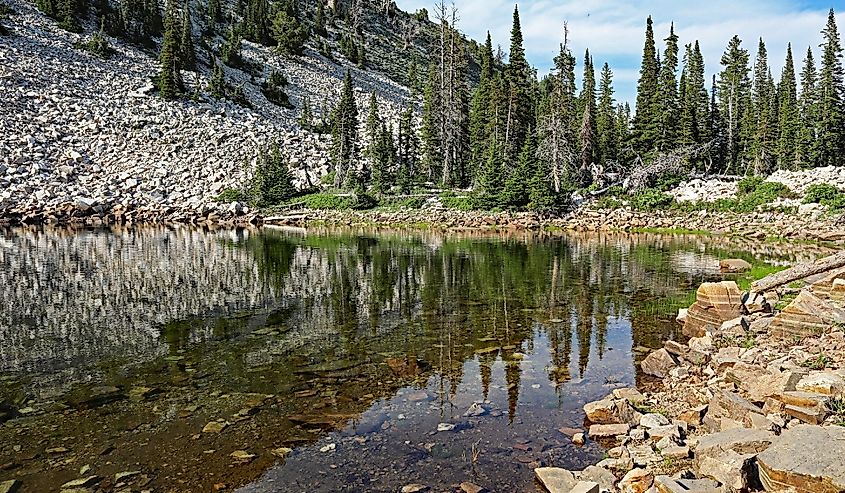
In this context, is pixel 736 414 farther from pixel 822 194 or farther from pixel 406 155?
pixel 406 155

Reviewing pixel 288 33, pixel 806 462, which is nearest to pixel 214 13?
pixel 288 33

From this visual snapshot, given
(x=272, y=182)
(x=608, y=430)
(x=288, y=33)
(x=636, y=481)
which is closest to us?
(x=636, y=481)

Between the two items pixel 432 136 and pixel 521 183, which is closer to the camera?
pixel 521 183

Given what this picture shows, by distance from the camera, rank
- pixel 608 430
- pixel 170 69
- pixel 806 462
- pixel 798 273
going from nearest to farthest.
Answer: pixel 806 462 → pixel 608 430 → pixel 798 273 → pixel 170 69

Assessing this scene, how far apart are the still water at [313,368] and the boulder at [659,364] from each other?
335mm

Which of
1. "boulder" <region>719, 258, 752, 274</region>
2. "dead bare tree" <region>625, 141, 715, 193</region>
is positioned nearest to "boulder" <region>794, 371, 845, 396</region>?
"boulder" <region>719, 258, 752, 274</region>

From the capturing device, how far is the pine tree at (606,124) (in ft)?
210

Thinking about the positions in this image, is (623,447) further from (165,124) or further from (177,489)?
(165,124)

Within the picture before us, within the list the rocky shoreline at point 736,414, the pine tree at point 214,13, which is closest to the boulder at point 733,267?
the rocky shoreline at point 736,414

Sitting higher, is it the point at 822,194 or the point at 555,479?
the point at 822,194

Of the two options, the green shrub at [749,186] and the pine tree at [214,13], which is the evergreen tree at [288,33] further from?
the green shrub at [749,186]

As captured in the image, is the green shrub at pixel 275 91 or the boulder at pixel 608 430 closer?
the boulder at pixel 608 430

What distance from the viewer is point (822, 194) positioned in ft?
A: 129

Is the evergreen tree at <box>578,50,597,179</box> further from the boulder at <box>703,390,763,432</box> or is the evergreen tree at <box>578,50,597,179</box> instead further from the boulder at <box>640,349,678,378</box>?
the boulder at <box>703,390,763,432</box>
